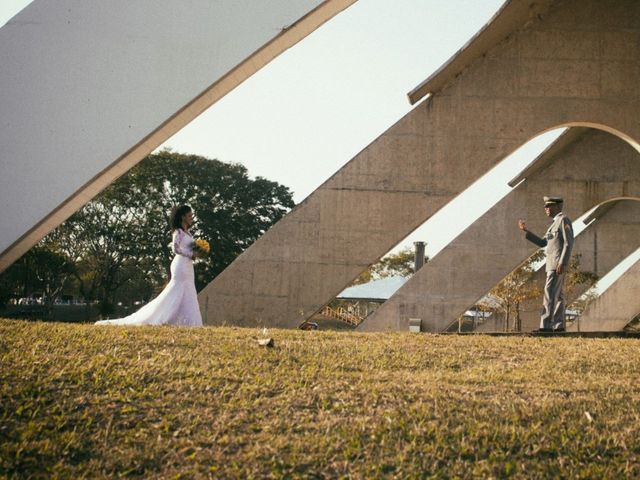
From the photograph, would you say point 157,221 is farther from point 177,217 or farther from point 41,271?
point 177,217

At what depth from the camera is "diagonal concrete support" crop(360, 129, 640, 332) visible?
816 inches

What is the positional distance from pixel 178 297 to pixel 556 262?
5672 millimetres

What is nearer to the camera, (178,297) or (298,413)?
(298,413)

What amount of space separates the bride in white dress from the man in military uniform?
4983 mm

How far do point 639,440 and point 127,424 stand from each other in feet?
10.2

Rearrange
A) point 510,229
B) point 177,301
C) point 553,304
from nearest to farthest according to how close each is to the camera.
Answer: point 177,301, point 553,304, point 510,229

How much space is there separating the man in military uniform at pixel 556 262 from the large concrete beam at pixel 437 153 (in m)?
4.79

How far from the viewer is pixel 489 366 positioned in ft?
18.8

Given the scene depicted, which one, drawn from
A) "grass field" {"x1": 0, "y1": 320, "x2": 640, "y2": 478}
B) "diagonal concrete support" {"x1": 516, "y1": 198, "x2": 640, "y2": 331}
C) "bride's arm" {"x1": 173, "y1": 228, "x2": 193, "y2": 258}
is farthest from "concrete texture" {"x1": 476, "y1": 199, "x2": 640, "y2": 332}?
"grass field" {"x1": 0, "y1": 320, "x2": 640, "y2": 478}

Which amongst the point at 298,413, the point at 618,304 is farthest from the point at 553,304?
the point at 618,304

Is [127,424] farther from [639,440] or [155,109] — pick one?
[155,109]

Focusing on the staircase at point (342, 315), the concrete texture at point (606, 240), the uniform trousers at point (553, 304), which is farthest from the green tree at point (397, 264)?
the uniform trousers at point (553, 304)

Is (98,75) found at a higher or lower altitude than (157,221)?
lower

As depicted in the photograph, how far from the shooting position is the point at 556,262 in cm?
975
